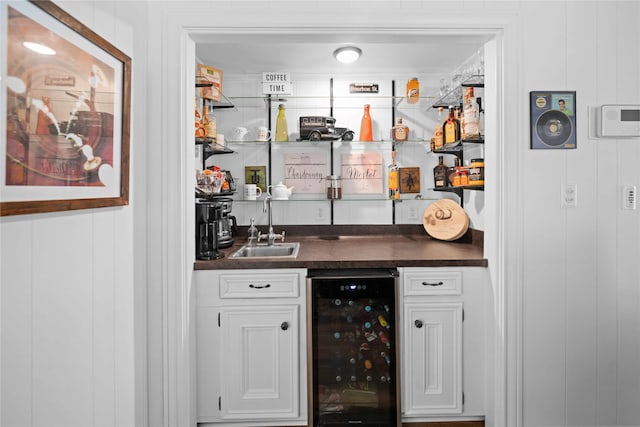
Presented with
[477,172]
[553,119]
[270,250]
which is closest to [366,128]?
Result: [477,172]

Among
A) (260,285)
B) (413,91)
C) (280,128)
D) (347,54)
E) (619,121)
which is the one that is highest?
(347,54)

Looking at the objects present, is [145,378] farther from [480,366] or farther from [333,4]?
[333,4]

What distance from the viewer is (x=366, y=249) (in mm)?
2277

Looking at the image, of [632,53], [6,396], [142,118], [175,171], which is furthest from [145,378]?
[632,53]

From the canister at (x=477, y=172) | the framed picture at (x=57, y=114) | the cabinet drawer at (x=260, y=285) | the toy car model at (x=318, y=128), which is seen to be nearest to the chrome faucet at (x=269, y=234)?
the toy car model at (x=318, y=128)

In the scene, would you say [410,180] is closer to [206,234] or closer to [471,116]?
[471,116]

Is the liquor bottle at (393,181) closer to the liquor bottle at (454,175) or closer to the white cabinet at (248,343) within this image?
the liquor bottle at (454,175)

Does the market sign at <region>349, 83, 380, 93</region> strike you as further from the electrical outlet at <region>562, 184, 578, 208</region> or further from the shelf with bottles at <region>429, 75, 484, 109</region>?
the electrical outlet at <region>562, 184, 578, 208</region>

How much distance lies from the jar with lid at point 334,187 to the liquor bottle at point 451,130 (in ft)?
2.66

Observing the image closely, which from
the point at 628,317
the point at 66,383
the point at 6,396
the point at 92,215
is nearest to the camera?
the point at 6,396

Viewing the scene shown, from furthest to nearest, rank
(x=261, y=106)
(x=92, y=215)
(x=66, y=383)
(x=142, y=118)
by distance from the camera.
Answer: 1. (x=261, y=106)
2. (x=142, y=118)
3. (x=92, y=215)
4. (x=66, y=383)

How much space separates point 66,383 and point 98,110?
3.06 feet

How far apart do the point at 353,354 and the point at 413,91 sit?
1.88 metres

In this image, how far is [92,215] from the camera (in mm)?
1323
